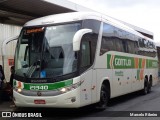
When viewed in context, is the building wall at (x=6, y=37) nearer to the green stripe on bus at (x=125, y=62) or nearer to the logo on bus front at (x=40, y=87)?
the green stripe on bus at (x=125, y=62)

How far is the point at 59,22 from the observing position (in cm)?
1202

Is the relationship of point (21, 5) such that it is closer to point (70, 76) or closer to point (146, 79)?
point (70, 76)

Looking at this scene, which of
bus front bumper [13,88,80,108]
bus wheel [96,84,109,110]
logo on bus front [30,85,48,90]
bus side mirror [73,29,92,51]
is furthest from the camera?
bus wheel [96,84,109,110]

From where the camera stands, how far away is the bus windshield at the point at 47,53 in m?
11.3

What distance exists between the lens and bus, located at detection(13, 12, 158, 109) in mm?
11148

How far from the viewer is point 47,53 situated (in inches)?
458

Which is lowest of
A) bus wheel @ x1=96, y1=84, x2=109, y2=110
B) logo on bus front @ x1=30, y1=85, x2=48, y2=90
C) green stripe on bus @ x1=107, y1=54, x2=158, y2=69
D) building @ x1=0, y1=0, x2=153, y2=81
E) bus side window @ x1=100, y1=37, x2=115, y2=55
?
bus wheel @ x1=96, y1=84, x2=109, y2=110

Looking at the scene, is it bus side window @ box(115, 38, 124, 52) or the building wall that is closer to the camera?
bus side window @ box(115, 38, 124, 52)

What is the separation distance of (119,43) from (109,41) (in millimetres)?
1432

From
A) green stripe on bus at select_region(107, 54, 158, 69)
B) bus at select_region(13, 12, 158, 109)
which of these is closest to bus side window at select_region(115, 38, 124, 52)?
green stripe on bus at select_region(107, 54, 158, 69)

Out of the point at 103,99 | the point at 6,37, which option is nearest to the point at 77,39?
the point at 103,99

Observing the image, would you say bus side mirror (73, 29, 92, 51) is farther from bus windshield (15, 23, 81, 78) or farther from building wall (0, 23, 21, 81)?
building wall (0, 23, 21, 81)

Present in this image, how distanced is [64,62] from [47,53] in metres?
0.71

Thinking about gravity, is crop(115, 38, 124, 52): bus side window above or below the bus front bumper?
above
